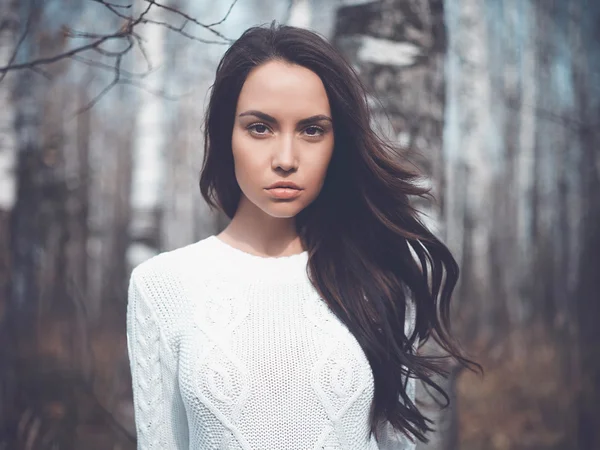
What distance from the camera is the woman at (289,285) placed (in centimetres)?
145

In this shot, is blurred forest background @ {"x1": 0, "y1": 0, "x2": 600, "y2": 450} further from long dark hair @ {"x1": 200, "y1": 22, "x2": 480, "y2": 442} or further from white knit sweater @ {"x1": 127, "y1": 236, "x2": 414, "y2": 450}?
white knit sweater @ {"x1": 127, "y1": 236, "x2": 414, "y2": 450}

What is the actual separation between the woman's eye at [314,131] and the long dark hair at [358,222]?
75mm

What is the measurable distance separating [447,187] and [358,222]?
1310 mm

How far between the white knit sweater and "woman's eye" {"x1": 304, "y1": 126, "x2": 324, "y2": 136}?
0.39m

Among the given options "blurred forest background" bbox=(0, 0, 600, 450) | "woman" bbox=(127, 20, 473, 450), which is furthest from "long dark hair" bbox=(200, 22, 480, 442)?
"blurred forest background" bbox=(0, 0, 600, 450)

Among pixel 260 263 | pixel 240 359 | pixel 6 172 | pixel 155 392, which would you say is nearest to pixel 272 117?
pixel 260 263

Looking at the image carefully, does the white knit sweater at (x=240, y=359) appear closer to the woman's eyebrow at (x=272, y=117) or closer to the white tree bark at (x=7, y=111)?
the woman's eyebrow at (x=272, y=117)

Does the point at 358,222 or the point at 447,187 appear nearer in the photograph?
the point at 358,222

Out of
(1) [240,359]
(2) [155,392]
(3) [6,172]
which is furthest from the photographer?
(3) [6,172]

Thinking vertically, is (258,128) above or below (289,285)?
above

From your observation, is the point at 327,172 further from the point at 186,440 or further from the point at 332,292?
the point at 186,440

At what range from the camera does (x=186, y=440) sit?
1.61 metres

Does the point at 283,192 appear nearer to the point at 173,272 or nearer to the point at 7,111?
the point at 173,272

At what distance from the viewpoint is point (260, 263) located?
1.66 meters
